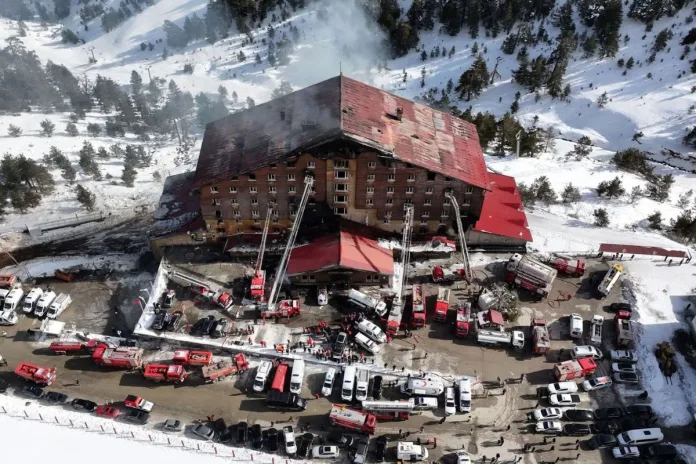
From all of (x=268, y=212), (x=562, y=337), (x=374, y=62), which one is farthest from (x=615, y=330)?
(x=374, y=62)

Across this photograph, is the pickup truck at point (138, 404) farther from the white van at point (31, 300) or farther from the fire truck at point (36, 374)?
the white van at point (31, 300)

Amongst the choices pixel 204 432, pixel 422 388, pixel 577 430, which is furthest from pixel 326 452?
pixel 577 430

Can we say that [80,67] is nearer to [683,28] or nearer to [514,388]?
[514,388]

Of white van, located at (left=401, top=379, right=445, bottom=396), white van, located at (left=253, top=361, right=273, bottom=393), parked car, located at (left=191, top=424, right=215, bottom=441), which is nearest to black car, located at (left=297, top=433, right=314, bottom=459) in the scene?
white van, located at (left=253, top=361, right=273, bottom=393)

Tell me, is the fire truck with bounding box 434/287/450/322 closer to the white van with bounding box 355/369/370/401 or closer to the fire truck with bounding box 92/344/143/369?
the white van with bounding box 355/369/370/401

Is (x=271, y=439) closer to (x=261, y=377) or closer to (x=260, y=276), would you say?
(x=261, y=377)
